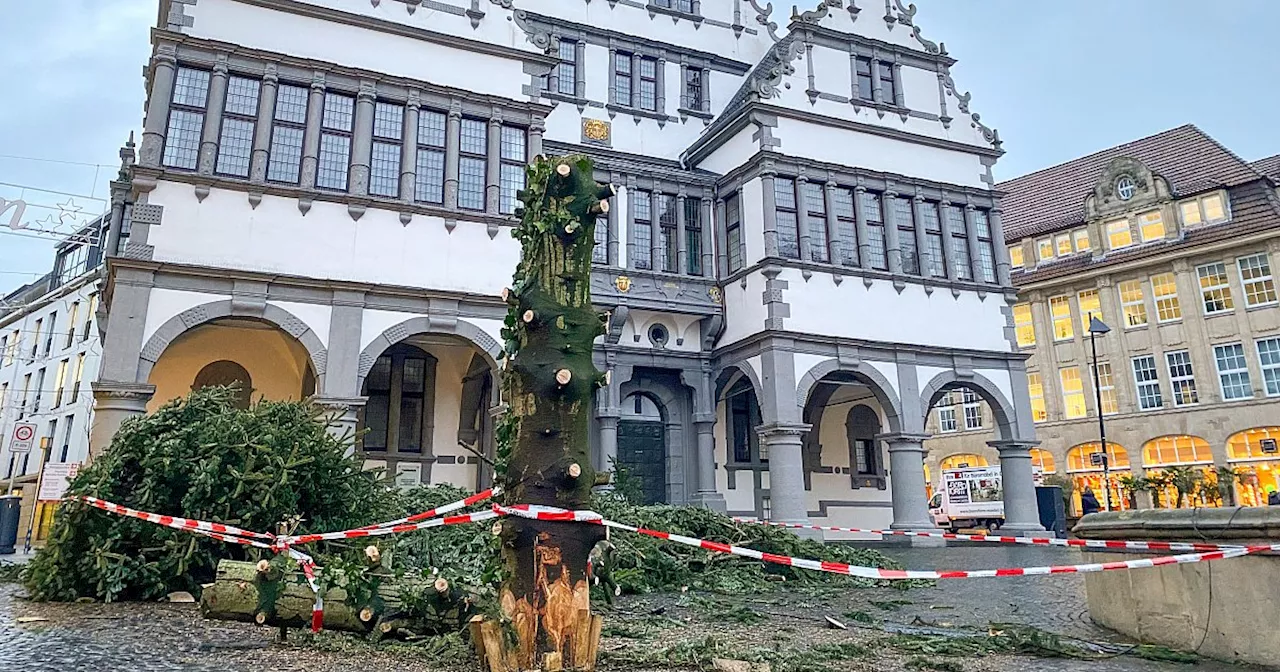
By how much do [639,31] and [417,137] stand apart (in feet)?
29.4

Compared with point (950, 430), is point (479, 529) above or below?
below

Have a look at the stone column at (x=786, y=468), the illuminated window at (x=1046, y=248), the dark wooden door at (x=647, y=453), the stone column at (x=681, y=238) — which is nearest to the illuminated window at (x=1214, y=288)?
the illuminated window at (x=1046, y=248)

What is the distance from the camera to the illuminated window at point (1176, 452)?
33.7 meters

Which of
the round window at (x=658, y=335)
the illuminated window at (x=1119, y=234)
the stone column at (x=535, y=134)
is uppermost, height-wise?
the illuminated window at (x=1119, y=234)

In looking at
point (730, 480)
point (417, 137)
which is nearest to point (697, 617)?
point (417, 137)

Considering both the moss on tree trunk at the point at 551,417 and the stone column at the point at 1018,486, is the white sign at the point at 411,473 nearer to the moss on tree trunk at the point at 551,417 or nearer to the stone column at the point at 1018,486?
the moss on tree trunk at the point at 551,417

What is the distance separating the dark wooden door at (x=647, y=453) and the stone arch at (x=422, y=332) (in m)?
5.30

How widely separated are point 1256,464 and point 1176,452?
288 cm

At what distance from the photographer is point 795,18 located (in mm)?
20828

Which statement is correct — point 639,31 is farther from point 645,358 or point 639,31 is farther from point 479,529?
point 479,529

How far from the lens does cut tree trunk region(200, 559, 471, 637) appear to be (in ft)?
20.1

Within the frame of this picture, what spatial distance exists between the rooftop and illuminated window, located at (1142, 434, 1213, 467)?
10.5m

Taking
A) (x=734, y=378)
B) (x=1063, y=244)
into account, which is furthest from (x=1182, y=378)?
(x=734, y=378)

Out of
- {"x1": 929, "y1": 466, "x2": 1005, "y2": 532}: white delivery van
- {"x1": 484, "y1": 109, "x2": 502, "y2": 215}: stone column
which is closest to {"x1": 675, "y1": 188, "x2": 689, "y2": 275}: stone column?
{"x1": 484, "y1": 109, "x2": 502, "y2": 215}: stone column
